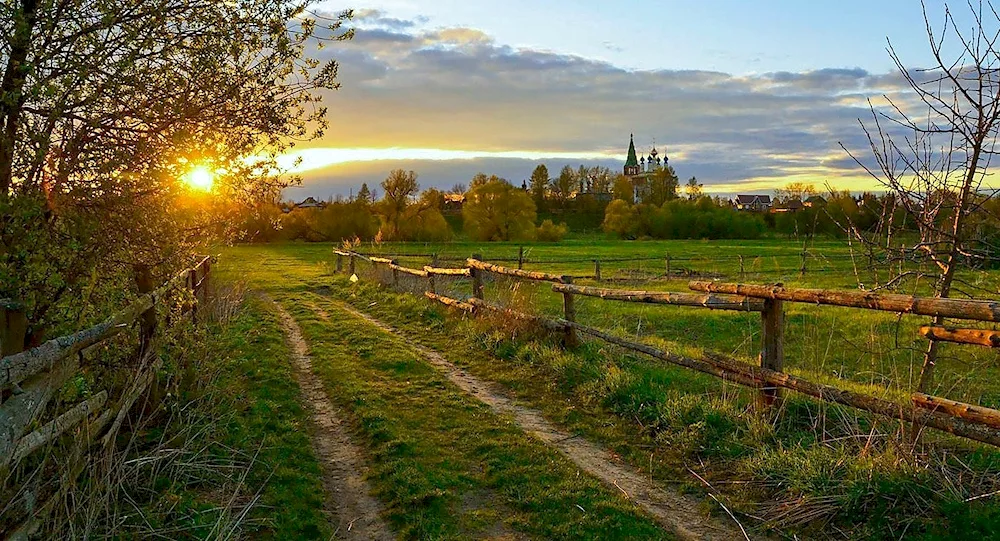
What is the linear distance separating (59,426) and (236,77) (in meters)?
2.74

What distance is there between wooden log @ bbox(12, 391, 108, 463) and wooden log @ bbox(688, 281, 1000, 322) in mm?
5194

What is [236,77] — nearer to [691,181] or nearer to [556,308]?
[556,308]

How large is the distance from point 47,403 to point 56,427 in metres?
0.40

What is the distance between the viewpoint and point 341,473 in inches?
212

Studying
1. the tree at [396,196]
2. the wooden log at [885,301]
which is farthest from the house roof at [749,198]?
the wooden log at [885,301]

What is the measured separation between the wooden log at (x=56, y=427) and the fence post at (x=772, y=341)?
17.3 ft

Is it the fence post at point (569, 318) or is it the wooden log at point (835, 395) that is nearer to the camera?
the wooden log at point (835, 395)

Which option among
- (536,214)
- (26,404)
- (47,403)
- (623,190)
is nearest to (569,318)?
(47,403)

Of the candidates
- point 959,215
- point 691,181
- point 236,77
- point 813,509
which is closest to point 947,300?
point 959,215

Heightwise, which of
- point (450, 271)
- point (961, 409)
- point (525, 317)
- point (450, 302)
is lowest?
point (450, 302)

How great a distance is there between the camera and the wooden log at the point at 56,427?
3.07 m

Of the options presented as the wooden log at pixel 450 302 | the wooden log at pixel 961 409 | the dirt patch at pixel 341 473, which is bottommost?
the dirt patch at pixel 341 473

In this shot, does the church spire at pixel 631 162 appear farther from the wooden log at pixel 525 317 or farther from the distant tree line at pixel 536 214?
the wooden log at pixel 525 317

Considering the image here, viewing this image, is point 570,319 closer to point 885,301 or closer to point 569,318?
point 569,318
